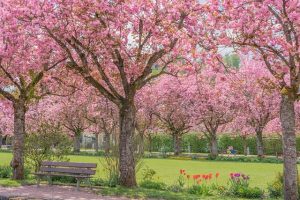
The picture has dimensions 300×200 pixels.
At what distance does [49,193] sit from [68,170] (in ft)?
6.38

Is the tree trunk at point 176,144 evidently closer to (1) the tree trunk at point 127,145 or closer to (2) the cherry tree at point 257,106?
(2) the cherry tree at point 257,106

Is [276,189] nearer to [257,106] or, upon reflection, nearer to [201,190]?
[201,190]

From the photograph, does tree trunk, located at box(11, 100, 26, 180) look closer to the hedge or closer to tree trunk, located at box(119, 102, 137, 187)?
tree trunk, located at box(119, 102, 137, 187)

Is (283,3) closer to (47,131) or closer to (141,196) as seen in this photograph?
(141,196)

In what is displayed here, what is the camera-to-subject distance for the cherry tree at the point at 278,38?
12.4 metres

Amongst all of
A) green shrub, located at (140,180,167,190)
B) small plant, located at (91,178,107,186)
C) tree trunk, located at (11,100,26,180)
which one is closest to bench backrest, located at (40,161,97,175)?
small plant, located at (91,178,107,186)

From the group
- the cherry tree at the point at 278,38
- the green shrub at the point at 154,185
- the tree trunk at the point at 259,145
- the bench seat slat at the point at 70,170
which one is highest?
the cherry tree at the point at 278,38

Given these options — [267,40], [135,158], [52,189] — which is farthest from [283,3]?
[52,189]

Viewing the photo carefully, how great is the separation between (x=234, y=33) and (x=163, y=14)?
327 centimetres

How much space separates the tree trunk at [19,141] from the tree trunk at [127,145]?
195 inches

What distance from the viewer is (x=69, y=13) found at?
50.0ft

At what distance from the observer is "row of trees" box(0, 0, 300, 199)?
1269 cm

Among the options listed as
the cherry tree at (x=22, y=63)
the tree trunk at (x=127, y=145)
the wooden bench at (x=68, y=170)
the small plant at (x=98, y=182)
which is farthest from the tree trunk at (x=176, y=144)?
the tree trunk at (x=127, y=145)

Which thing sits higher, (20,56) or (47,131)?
(20,56)
